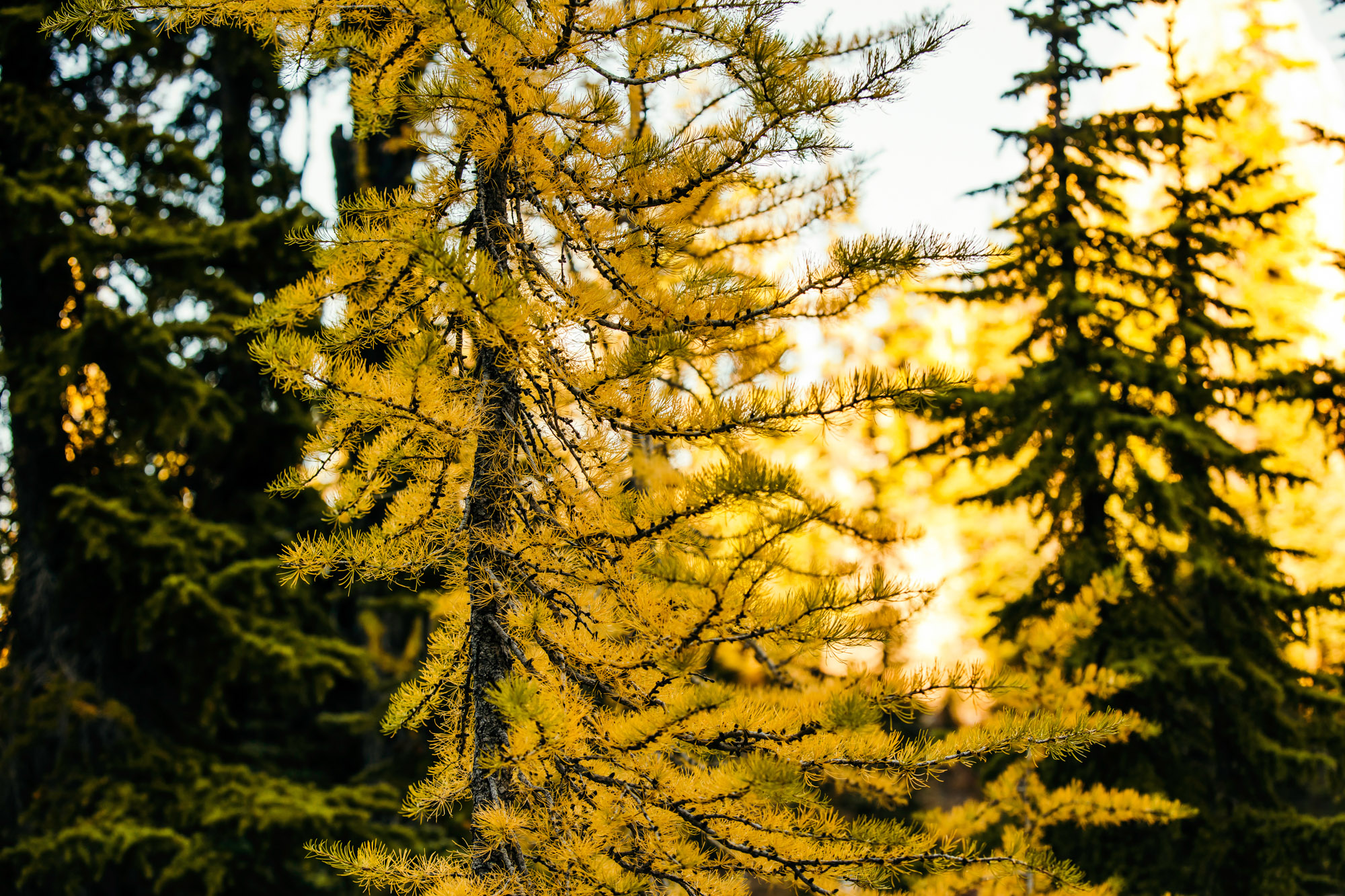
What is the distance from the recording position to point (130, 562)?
24.3 ft

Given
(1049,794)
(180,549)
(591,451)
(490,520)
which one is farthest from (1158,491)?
(180,549)

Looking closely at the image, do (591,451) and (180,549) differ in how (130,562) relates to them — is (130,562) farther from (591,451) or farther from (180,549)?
(591,451)

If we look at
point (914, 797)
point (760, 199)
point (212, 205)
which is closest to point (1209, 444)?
point (760, 199)

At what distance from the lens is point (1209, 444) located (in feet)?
20.7

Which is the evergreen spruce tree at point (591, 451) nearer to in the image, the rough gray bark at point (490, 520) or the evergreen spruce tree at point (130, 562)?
the rough gray bark at point (490, 520)

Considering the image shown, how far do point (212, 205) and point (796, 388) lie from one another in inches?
383

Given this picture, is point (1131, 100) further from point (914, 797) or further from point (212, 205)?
point (212, 205)

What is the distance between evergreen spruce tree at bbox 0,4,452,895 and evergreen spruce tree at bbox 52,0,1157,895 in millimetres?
4762

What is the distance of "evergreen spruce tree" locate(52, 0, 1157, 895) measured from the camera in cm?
276

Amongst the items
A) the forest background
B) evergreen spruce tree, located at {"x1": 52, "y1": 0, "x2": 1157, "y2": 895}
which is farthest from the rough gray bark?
the forest background

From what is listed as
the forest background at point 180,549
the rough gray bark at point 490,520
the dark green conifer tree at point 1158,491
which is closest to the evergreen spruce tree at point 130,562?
the forest background at point 180,549

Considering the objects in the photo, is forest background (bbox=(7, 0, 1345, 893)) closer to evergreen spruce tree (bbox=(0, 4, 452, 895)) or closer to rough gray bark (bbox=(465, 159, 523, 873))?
evergreen spruce tree (bbox=(0, 4, 452, 895))

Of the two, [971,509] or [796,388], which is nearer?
[796,388]

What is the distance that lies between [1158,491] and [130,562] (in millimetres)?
8553
